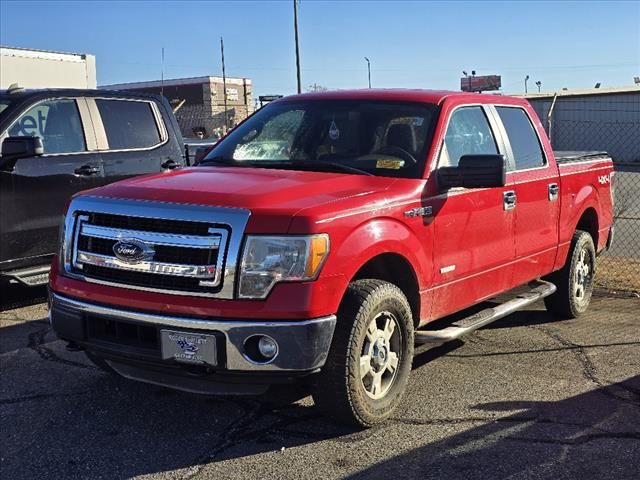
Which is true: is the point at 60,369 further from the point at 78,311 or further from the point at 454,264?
the point at 454,264

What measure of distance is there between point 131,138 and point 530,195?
4.23 metres

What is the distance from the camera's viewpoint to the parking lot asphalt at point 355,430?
370 cm

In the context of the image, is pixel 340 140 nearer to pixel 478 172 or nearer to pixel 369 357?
pixel 478 172

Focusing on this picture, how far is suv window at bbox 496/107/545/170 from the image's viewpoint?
228 inches

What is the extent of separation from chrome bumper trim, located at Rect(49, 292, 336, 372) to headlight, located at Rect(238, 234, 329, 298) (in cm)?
17

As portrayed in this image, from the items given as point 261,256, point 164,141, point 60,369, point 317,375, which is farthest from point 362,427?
point 164,141

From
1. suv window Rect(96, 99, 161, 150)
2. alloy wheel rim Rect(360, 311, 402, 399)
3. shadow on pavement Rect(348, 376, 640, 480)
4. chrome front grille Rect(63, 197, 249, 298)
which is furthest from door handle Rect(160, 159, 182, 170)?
shadow on pavement Rect(348, 376, 640, 480)

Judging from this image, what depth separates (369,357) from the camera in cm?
413

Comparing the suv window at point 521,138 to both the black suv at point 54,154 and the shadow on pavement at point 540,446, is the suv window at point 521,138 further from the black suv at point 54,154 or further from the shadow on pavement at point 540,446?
the black suv at point 54,154

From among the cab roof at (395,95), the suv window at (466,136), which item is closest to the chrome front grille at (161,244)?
the suv window at (466,136)

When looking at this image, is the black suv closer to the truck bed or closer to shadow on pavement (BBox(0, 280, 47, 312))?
shadow on pavement (BBox(0, 280, 47, 312))

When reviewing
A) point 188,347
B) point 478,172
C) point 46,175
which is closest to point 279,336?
point 188,347

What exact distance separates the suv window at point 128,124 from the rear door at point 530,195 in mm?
3906

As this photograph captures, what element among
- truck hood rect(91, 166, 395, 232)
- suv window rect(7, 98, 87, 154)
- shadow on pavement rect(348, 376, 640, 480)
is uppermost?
suv window rect(7, 98, 87, 154)
